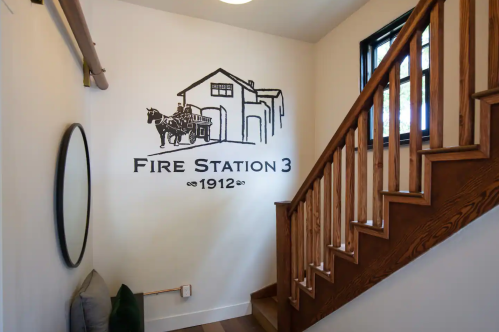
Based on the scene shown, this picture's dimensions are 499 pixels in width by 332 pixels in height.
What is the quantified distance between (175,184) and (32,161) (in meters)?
1.36

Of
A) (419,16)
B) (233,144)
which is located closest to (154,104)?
(233,144)

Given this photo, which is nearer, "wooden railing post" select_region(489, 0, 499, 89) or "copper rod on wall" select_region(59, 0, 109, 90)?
"wooden railing post" select_region(489, 0, 499, 89)

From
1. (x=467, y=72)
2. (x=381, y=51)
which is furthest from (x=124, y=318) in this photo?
(x=381, y=51)

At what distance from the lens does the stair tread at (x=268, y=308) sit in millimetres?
2181

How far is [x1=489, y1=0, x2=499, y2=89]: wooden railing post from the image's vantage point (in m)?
0.81

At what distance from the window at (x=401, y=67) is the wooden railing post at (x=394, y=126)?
655 mm

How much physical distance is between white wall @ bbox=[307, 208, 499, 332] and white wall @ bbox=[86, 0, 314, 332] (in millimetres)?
1526

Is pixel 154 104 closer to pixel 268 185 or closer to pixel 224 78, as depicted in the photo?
pixel 224 78

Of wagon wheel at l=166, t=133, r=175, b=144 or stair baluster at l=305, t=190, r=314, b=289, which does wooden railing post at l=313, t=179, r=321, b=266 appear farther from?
wagon wheel at l=166, t=133, r=175, b=144

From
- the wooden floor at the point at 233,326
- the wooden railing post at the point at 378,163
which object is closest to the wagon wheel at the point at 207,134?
the wooden railing post at the point at 378,163

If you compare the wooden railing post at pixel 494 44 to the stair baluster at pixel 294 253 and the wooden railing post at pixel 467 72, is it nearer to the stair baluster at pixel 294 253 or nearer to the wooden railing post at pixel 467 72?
the wooden railing post at pixel 467 72

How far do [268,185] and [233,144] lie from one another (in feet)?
1.98

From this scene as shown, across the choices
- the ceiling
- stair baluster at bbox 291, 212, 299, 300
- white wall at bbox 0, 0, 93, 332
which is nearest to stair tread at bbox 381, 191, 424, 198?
stair baluster at bbox 291, 212, 299, 300

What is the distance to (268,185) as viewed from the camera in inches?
106
